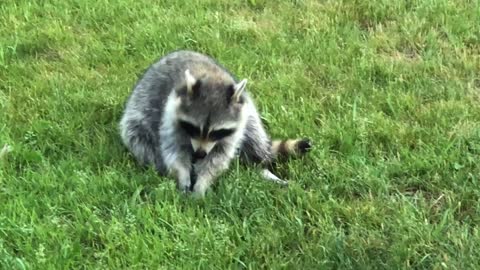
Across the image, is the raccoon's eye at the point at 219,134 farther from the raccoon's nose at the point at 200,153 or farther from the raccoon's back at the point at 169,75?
the raccoon's back at the point at 169,75

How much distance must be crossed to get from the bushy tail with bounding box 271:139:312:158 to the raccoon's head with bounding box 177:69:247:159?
0.92ft

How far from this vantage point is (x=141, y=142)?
14.9ft

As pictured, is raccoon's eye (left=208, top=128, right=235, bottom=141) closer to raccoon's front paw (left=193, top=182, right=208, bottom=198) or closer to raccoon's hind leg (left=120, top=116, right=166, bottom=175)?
raccoon's front paw (left=193, top=182, right=208, bottom=198)

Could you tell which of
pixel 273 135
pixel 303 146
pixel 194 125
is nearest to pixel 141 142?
pixel 194 125

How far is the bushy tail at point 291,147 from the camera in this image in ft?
14.3

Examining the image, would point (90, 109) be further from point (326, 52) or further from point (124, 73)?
point (326, 52)

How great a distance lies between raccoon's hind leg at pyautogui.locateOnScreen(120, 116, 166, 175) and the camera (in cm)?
447

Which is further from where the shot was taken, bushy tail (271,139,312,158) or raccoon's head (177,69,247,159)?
bushy tail (271,139,312,158)

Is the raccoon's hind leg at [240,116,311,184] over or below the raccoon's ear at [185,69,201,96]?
below

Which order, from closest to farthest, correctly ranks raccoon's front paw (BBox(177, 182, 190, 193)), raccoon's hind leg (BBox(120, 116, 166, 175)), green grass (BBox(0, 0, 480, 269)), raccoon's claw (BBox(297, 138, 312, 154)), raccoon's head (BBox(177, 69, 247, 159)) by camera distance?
green grass (BBox(0, 0, 480, 269)) < raccoon's head (BBox(177, 69, 247, 159)) < raccoon's front paw (BBox(177, 182, 190, 193)) < raccoon's claw (BBox(297, 138, 312, 154)) < raccoon's hind leg (BBox(120, 116, 166, 175))

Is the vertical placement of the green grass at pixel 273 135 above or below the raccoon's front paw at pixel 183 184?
above

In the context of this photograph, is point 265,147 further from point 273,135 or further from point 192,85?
point 192,85

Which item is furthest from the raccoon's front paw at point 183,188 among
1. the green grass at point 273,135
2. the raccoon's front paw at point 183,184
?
the green grass at point 273,135

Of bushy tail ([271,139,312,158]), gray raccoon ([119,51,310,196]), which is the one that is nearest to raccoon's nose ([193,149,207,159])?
gray raccoon ([119,51,310,196])
